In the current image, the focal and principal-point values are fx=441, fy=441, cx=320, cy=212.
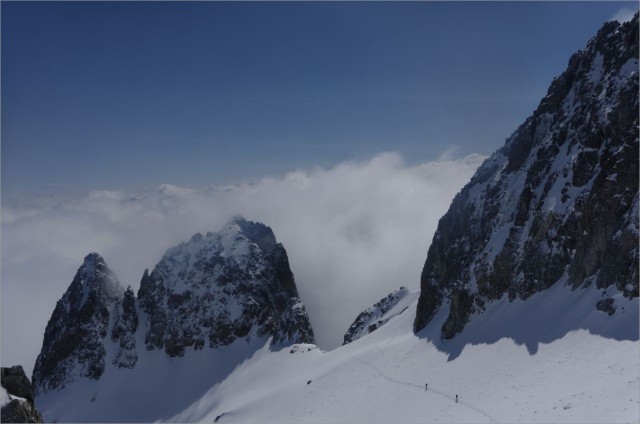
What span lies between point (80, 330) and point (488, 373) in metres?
95.1

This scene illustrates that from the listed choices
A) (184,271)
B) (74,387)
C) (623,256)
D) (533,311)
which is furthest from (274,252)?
(623,256)

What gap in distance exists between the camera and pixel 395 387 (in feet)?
168

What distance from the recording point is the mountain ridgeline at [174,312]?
3969 inches

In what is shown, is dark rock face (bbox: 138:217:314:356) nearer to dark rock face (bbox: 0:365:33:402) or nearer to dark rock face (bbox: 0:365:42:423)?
dark rock face (bbox: 0:365:33:402)

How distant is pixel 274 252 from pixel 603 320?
84750mm

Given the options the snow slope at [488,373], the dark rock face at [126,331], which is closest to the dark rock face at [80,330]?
the dark rock face at [126,331]

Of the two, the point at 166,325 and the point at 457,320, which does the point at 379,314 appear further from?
the point at 166,325

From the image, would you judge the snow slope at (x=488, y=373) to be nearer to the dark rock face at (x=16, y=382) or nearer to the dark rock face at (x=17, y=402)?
the dark rock face at (x=17, y=402)

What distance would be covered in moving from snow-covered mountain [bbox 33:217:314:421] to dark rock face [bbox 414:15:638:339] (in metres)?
44.4

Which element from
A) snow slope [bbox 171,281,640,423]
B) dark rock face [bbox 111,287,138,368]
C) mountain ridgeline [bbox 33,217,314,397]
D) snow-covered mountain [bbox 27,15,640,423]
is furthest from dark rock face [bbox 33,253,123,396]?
snow slope [bbox 171,281,640,423]

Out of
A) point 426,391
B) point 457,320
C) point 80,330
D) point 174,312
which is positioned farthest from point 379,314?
point 80,330

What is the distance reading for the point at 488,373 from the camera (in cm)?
4394

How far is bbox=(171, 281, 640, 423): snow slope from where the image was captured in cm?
3173

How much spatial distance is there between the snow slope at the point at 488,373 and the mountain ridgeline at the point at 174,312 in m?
25.6
